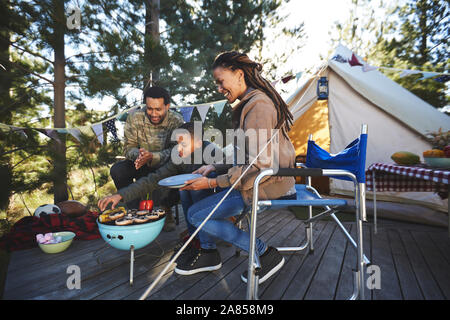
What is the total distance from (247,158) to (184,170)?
1145 mm

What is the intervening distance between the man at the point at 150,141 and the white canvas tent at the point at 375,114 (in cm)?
235

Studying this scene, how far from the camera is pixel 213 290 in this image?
1403 mm

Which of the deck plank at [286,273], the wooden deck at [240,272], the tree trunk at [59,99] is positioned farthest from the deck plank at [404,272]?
the tree trunk at [59,99]

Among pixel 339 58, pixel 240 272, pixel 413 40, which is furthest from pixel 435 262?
pixel 413 40

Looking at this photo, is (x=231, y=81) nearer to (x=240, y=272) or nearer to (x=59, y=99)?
(x=240, y=272)

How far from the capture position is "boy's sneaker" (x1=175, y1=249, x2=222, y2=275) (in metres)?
1.58

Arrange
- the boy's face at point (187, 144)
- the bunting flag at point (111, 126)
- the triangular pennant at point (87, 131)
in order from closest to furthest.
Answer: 1. the boy's face at point (187, 144)
2. the triangular pennant at point (87, 131)
3. the bunting flag at point (111, 126)

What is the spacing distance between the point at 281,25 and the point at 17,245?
7638 mm

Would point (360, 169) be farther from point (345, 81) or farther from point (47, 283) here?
point (345, 81)

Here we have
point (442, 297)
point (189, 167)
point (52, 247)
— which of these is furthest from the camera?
point (189, 167)

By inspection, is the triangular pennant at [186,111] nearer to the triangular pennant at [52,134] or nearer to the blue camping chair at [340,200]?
the triangular pennant at [52,134]

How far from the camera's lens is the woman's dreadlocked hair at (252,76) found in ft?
4.46

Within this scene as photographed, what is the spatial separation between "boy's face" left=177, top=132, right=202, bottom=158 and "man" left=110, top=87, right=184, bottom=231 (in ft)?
1.18
